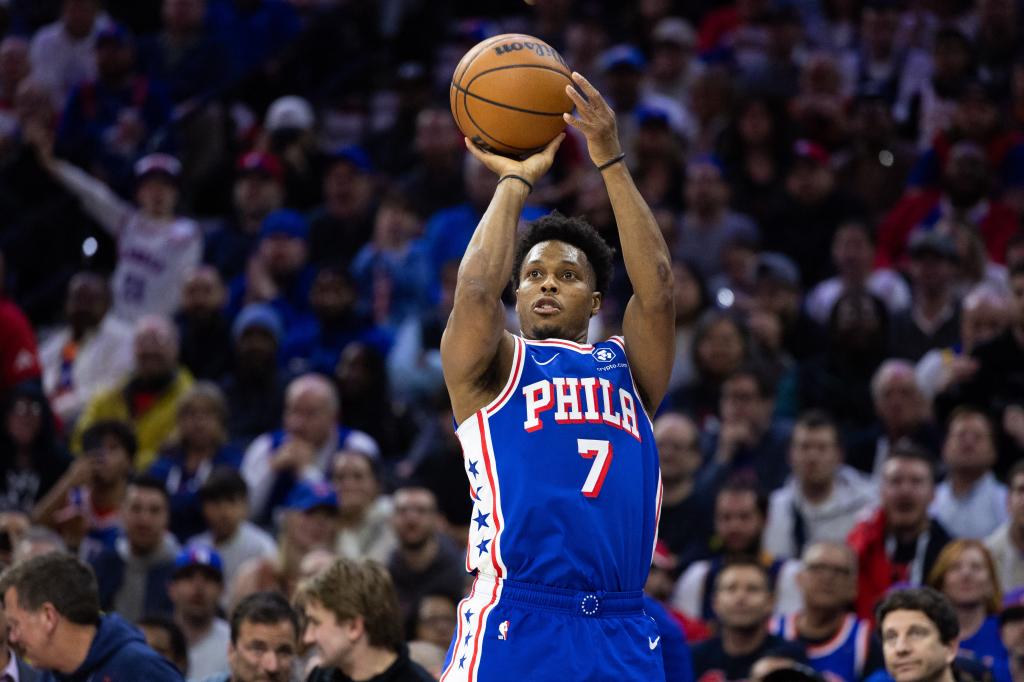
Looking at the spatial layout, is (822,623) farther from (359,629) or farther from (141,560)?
(141,560)

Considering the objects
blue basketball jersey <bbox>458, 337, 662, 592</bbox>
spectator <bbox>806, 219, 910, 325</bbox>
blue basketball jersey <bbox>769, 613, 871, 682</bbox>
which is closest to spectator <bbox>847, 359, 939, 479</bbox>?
spectator <bbox>806, 219, 910, 325</bbox>

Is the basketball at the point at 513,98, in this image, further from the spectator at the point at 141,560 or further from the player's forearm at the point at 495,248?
the spectator at the point at 141,560

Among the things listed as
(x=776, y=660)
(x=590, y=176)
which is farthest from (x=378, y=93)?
(x=776, y=660)

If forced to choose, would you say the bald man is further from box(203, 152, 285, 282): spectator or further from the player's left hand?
the player's left hand

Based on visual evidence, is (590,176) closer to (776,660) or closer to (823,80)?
(823,80)

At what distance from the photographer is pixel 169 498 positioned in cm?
1060

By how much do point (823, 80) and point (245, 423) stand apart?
5467 millimetres

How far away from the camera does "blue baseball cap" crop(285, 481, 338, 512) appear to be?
968cm

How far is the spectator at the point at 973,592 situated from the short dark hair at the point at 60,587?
4.18 m

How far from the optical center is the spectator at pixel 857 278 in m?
11.6

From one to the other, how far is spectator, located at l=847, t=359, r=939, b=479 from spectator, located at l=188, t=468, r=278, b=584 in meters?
3.77

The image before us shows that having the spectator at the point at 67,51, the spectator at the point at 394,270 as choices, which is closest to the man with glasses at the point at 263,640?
the spectator at the point at 394,270

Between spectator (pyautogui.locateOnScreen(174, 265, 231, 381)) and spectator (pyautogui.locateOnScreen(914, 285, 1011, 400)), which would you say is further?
spectator (pyautogui.locateOnScreen(174, 265, 231, 381))

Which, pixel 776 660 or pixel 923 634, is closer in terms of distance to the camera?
pixel 923 634
